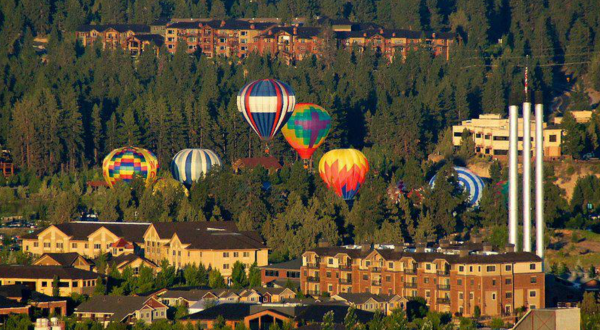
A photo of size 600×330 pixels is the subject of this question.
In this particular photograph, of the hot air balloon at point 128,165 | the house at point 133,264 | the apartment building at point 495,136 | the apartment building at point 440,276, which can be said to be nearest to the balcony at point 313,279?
the apartment building at point 440,276

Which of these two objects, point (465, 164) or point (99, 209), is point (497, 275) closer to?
point (99, 209)

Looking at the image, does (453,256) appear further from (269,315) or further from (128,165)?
(128,165)

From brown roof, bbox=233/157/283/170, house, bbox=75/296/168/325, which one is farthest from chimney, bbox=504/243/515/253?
brown roof, bbox=233/157/283/170

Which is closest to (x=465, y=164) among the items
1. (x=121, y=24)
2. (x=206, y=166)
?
(x=206, y=166)

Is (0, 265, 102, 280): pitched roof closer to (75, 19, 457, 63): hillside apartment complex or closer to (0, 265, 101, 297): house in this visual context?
(0, 265, 101, 297): house

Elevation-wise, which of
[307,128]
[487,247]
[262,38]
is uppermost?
[262,38]

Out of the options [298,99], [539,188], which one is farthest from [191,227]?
[298,99]
